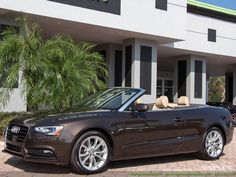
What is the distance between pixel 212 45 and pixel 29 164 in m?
21.4

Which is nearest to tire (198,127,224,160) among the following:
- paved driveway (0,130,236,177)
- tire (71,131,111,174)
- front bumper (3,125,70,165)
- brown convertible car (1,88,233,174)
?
brown convertible car (1,88,233,174)

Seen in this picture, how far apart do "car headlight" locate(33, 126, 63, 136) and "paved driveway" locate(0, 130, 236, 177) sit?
775 mm

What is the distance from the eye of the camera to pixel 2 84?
50.1 feet

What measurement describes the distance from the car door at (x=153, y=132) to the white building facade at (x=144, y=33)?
3492 millimetres

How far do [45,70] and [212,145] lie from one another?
6037 millimetres

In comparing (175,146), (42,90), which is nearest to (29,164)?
(175,146)

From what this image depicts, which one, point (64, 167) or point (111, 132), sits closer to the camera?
point (111, 132)

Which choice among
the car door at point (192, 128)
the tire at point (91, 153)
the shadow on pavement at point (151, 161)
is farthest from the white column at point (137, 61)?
the tire at point (91, 153)

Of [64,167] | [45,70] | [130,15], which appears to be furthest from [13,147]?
[130,15]

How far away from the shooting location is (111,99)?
8.74 meters

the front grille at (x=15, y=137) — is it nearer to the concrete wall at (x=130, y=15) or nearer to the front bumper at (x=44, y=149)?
the front bumper at (x=44, y=149)

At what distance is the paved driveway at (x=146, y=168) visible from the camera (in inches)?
311

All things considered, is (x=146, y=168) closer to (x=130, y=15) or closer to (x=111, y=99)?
(x=111, y=99)

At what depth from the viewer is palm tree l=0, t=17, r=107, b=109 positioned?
1355 cm
